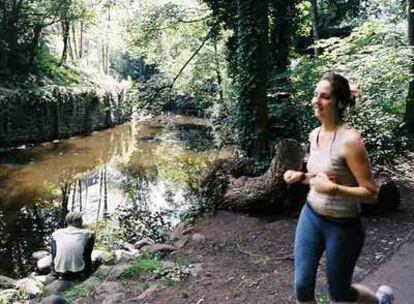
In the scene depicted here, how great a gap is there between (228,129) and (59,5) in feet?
45.4

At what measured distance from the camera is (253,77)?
9.28 metres

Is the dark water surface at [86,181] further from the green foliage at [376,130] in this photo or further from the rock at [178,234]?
the green foliage at [376,130]

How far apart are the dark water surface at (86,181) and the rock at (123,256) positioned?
1656 mm

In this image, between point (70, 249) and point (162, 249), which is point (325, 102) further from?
point (70, 249)

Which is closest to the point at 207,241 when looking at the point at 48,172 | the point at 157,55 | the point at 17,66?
the point at 48,172

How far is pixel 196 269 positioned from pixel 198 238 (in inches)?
54.4

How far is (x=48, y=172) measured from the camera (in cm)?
1683

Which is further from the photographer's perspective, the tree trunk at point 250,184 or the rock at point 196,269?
the tree trunk at point 250,184

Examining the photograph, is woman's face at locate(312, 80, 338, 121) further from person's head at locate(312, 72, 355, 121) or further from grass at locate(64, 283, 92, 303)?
grass at locate(64, 283, 92, 303)

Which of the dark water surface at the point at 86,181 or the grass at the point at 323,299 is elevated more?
the grass at the point at 323,299

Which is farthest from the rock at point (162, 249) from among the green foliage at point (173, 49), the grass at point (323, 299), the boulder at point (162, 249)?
the green foliage at point (173, 49)

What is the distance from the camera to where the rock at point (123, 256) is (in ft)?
24.9

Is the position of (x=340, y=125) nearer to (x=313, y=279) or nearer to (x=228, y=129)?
(x=313, y=279)

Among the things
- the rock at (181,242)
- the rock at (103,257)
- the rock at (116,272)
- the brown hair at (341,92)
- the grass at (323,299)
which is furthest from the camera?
the rock at (103,257)
